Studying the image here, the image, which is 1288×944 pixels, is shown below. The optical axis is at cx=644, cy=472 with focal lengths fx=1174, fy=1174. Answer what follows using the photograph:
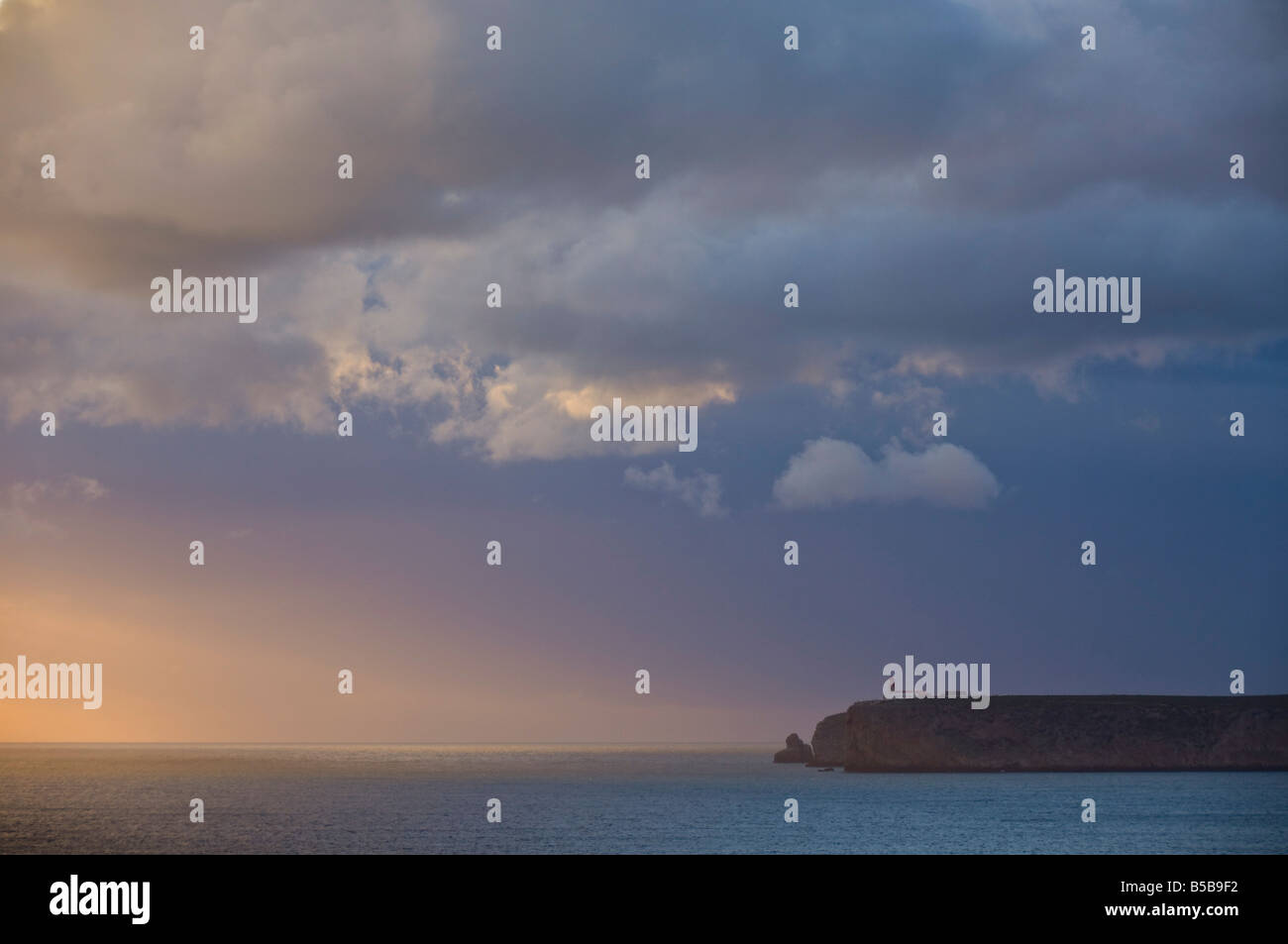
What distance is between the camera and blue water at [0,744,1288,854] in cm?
9000

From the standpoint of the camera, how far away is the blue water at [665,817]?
90000mm

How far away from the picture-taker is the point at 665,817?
11838 cm

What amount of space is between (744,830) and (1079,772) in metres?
115

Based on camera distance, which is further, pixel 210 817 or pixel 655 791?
pixel 655 791

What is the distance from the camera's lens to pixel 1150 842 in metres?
98.8

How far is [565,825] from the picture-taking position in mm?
107812
